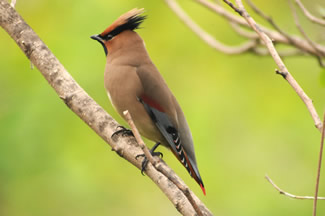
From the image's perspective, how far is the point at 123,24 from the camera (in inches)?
151

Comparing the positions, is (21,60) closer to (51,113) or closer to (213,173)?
(51,113)

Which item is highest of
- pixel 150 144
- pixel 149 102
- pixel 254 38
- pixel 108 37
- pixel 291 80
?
pixel 108 37

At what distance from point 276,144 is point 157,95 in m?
2.63

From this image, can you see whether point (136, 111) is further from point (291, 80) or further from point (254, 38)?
point (291, 80)

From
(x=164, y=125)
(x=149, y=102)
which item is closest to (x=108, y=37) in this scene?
(x=149, y=102)

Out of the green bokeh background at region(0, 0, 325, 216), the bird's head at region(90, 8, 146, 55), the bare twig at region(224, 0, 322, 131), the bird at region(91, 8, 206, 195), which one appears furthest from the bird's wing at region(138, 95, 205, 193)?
the green bokeh background at region(0, 0, 325, 216)

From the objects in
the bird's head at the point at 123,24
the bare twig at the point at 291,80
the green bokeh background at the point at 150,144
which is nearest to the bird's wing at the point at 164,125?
the bird's head at the point at 123,24

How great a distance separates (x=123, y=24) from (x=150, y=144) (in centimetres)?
181

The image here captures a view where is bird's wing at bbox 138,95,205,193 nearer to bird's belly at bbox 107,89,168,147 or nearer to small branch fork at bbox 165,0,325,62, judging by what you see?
bird's belly at bbox 107,89,168,147

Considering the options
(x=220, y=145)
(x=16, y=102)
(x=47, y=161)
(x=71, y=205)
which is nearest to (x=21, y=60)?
(x=16, y=102)

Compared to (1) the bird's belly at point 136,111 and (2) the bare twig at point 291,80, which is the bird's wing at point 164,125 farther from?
(2) the bare twig at point 291,80

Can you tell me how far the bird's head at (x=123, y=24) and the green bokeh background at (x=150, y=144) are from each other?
59.0 inches

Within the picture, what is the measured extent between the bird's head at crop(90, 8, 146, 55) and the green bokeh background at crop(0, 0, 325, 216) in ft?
4.92

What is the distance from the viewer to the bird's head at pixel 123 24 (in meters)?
3.77
